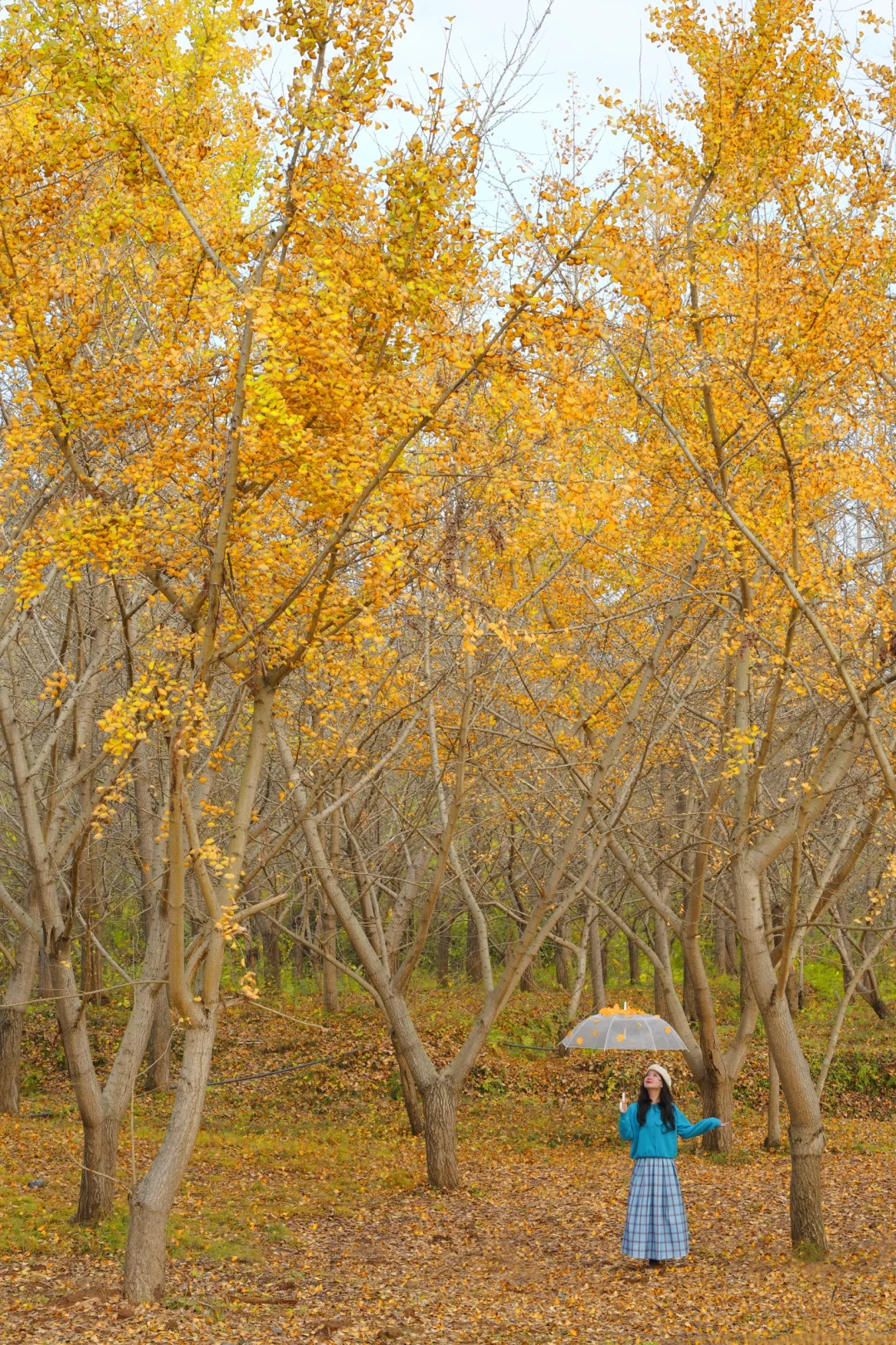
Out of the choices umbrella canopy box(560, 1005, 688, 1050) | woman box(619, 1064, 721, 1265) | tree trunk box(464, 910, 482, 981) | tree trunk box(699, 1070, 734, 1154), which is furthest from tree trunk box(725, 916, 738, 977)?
woman box(619, 1064, 721, 1265)

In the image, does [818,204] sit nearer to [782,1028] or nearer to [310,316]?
[310,316]

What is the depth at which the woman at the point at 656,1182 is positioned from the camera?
741 centimetres

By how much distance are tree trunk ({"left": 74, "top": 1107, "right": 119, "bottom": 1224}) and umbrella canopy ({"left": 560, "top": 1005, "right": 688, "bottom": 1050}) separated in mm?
3202

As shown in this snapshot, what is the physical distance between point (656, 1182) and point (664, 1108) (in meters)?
0.47

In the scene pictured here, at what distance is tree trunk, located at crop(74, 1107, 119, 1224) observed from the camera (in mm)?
7469

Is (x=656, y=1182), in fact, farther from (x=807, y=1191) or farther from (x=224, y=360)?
(x=224, y=360)

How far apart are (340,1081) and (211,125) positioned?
12388 millimetres

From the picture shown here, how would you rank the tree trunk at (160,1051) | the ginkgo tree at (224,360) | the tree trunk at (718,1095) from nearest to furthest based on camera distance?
the ginkgo tree at (224,360), the tree trunk at (718,1095), the tree trunk at (160,1051)

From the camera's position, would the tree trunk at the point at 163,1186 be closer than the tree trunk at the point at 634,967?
Yes

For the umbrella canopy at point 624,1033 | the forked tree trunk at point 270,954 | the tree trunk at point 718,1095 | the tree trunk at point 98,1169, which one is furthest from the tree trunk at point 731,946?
the tree trunk at point 98,1169

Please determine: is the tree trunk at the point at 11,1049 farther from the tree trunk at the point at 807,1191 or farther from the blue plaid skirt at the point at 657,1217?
the tree trunk at the point at 807,1191

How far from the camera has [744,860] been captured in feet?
24.8

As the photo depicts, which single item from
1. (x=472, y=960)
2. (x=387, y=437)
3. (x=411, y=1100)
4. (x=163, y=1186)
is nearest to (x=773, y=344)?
(x=387, y=437)

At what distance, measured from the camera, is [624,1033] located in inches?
319
